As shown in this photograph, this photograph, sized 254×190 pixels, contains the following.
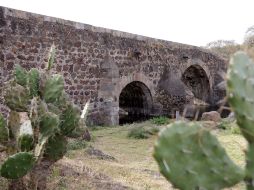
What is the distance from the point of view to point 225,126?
9.98 meters

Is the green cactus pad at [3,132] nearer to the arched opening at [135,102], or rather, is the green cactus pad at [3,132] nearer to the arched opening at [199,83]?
the arched opening at [135,102]

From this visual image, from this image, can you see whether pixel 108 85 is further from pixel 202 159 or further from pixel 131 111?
pixel 202 159

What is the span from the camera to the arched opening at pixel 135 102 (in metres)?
13.0

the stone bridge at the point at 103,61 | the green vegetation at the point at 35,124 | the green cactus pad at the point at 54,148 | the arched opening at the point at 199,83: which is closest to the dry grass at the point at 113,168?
the green cactus pad at the point at 54,148

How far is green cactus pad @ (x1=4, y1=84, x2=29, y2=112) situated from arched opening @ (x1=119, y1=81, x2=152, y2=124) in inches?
326

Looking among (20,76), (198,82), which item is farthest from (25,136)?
(198,82)

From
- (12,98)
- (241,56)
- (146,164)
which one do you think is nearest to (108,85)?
(146,164)

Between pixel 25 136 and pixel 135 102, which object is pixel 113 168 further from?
pixel 135 102

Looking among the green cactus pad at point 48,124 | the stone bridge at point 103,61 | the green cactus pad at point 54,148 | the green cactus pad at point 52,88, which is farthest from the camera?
the stone bridge at point 103,61

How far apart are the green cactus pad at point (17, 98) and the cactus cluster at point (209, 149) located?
259 cm

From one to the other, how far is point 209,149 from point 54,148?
2.53 m

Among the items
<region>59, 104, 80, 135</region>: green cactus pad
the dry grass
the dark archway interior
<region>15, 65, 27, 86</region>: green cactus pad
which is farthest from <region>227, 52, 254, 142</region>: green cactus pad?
the dark archway interior

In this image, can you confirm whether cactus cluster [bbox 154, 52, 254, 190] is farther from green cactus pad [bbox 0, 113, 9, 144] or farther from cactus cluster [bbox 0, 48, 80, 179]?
green cactus pad [bbox 0, 113, 9, 144]

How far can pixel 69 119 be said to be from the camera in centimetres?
426
